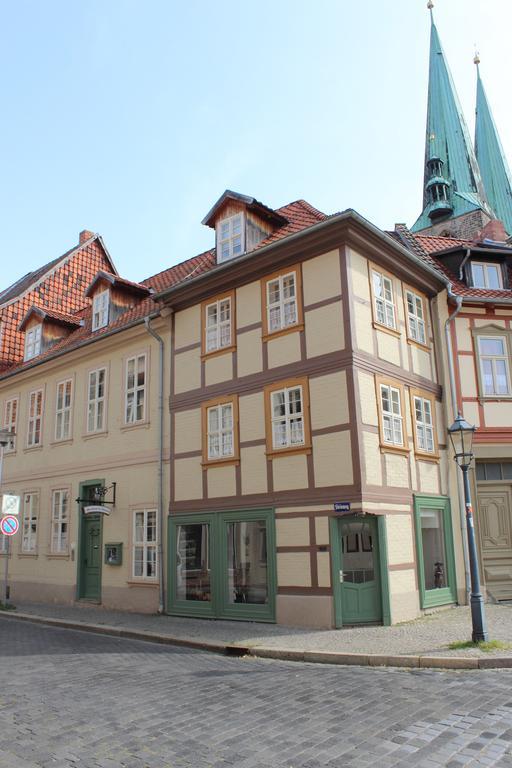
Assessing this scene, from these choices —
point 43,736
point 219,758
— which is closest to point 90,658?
point 43,736

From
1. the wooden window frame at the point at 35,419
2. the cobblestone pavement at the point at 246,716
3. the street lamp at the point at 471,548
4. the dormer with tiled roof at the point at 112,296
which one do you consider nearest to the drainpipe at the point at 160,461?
the dormer with tiled roof at the point at 112,296

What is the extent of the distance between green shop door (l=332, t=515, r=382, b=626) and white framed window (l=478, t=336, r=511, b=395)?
542 cm

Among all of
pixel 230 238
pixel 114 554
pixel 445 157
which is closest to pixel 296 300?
pixel 230 238

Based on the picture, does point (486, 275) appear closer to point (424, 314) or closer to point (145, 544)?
point (424, 314)

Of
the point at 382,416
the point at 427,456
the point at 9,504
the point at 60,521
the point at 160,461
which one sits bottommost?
the point at 60,521

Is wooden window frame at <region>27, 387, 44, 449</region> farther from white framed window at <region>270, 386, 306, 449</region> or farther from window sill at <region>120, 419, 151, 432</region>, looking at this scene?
white framed window at <region>270, 386, 306, 449</region>

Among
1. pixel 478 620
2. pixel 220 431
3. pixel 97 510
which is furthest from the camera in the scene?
pixel 97 510

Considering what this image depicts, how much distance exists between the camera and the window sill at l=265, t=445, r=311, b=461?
13.1 metres

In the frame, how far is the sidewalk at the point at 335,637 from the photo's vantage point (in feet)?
30.0

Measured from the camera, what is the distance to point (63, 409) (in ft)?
64.8

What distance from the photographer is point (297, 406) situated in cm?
1353

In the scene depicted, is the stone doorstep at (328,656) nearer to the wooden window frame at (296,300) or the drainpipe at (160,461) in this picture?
the drainpipe at (160,461)

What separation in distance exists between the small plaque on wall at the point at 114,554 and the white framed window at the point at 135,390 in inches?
125

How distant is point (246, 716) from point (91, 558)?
12.2 meters
